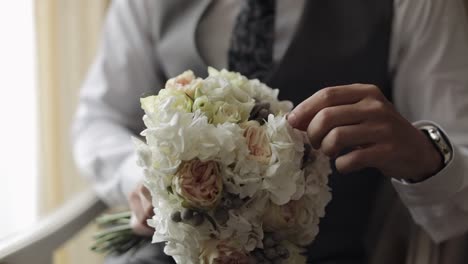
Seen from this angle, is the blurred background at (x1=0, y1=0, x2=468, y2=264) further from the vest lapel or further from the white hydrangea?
the white hydrangea

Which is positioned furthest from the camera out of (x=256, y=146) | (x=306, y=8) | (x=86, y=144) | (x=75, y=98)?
(x=75, y=98)

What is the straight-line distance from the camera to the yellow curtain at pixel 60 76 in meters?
1.45

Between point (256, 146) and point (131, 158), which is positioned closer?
point (256, 146)

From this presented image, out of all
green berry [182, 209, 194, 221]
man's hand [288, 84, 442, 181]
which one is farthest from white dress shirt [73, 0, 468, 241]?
green berry [182, 209, 194, 221]

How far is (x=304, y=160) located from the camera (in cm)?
77

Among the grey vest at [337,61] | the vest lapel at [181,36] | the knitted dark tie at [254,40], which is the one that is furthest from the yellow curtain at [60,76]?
the grey vest at [337,61]

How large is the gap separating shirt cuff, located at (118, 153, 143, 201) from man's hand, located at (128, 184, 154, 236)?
7cm

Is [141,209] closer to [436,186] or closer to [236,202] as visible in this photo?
[236,202]

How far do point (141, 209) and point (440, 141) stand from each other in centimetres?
42

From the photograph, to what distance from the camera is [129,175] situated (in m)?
1.11

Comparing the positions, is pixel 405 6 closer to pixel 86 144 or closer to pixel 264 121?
pixel 264 121

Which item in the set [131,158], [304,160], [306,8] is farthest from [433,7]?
[131,158]

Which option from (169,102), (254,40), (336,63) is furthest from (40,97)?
(169,102)

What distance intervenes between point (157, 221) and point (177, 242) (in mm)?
40
